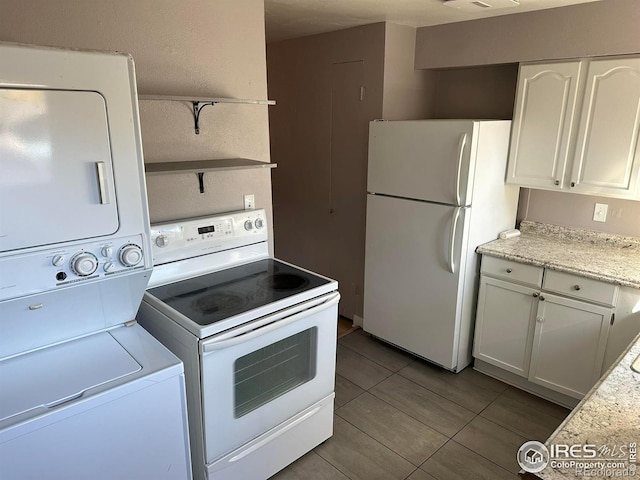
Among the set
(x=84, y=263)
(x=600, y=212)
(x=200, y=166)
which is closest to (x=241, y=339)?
(x=84, y=263)

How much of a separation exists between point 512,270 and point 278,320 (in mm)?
1575

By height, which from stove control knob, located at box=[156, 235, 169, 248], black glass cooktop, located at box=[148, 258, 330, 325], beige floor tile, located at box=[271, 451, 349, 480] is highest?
stove control knob, located at box=[156, 235, 169, 248]

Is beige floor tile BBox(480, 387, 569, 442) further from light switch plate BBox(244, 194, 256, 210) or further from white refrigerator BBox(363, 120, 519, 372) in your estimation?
light switch plate BBox(244, 194, 256, 210)

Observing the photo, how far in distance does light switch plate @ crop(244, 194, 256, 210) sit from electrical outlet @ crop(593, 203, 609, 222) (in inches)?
83.8

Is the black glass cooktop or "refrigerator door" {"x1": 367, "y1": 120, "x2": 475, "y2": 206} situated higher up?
"refrigerator door" {"x1": 367, "y1": 120, "x2": 475, "y2": 206}

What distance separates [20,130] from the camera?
130 centimetres

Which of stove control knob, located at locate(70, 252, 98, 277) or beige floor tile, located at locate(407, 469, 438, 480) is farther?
beige floor tile, located at locate(407, 469, 438, 480)

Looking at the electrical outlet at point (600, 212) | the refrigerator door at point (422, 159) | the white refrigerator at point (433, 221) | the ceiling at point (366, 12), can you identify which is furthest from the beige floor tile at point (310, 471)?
the ceiling at point (366, 12)

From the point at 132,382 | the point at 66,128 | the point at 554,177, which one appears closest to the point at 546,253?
the point at 554,177

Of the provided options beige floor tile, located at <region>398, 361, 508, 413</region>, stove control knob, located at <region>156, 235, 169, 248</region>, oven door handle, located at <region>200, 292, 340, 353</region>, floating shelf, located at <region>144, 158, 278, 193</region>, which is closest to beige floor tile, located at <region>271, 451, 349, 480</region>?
oven door handle, located at <region>200, 292, 340, 353</region>

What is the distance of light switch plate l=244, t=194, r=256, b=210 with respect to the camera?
100 inches

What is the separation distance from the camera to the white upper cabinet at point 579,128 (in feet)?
7.88

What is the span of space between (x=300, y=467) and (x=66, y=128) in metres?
1.84

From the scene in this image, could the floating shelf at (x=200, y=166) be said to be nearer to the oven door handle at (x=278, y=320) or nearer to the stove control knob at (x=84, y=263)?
the stove control knob at (x=84, y=263)
